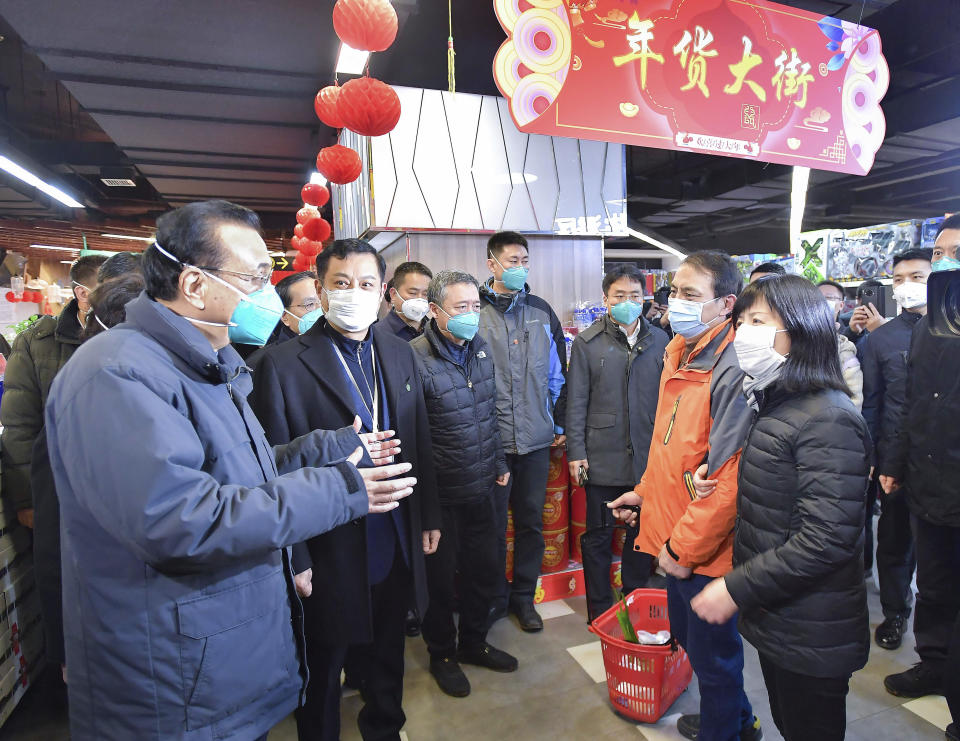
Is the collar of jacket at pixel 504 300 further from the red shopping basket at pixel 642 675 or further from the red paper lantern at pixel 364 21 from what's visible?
the red shopping basket at pixel 642 675

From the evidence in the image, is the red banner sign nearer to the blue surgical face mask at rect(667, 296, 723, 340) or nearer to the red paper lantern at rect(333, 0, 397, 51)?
the red paper lantern at rect(333, 0, 397, 51)

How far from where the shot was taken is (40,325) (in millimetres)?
2600

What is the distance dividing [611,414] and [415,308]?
1304 mm

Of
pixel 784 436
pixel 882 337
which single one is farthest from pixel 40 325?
pixel 882 337

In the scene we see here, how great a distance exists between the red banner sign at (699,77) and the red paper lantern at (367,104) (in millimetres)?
739

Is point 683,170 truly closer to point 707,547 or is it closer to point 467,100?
point 467,100

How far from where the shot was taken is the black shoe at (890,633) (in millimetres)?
2828

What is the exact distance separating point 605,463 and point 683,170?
8.33 meters

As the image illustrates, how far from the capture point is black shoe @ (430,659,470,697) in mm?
2559

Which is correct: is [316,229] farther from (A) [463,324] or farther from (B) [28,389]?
(A) [463,324]

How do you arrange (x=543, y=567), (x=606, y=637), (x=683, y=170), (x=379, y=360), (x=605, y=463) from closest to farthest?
(x=379, y=360) → (x=606, y=637) → (x=605, y=463) → (x=543, y=567) → (x=683, y=170)

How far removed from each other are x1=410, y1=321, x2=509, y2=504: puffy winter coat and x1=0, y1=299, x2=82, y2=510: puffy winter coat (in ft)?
5.03

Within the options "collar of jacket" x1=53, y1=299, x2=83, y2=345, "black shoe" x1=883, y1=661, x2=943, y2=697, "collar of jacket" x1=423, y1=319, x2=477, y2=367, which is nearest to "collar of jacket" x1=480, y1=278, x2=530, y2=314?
"collar of jacket" x1=423, y1=319, x2=477, y2=367

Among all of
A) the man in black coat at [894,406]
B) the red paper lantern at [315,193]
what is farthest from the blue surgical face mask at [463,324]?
the red paper lantern at [315,193]
